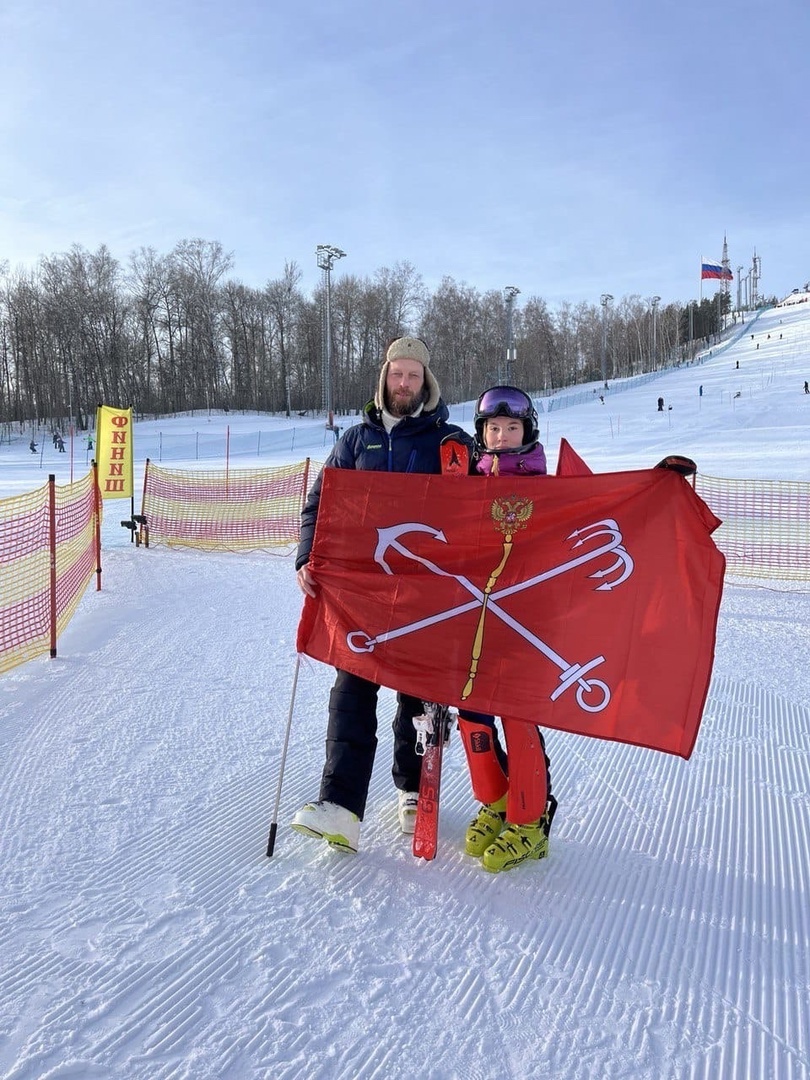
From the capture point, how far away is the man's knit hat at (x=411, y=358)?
2.87 m

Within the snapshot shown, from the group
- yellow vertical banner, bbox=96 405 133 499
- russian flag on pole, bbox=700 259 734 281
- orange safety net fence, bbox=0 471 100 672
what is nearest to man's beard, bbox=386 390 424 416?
orange safety net fence, bbox=0 471 100 672

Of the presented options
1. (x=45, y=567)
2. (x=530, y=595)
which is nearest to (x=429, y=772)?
(x=530, y=595)

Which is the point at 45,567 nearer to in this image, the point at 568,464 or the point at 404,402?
the point at 404,402

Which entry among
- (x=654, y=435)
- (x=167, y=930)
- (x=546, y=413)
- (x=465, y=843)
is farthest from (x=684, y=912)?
(x=546, y=413)

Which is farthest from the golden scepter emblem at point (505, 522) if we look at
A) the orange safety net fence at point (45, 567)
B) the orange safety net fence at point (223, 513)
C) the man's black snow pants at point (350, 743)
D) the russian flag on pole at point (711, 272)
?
the russian flag on pole at point (711, 272)

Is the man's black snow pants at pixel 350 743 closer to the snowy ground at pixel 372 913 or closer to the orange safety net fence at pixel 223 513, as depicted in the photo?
the snowy ground at pixel 372 913

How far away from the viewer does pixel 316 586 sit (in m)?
2.90

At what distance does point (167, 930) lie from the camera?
7.32 feet

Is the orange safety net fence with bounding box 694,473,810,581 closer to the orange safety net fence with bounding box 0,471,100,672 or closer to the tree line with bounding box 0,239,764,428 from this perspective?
the orange safety net fence with bounding box 0,471,100,672

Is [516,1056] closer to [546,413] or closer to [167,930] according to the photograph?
[167,930]

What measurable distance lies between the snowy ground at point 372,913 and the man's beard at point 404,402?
1.72 metres

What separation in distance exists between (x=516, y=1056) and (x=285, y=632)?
4822 mm

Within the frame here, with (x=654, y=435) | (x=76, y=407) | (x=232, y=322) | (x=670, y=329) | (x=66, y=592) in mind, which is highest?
(x=670, y=329)

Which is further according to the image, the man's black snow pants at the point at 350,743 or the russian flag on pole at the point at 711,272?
the russian flag on pole at the point at 711,272
